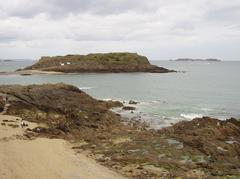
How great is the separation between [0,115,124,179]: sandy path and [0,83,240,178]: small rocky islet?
3.14 feet

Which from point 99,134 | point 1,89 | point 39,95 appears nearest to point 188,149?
point 99,134

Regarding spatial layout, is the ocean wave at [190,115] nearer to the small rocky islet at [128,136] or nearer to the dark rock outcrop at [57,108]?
the small rocky islet at [128,136]

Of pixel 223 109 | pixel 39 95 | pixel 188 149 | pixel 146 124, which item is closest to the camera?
pixel 188 149

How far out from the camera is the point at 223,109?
4431 centimetres

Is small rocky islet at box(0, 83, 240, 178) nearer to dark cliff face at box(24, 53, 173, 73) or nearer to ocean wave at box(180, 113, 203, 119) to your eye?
ocean wave at box(180, 113, 203, 119)

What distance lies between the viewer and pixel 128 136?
86.9 feet

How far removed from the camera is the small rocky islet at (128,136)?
63.9 feet

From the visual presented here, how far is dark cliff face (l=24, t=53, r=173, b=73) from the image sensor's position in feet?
383

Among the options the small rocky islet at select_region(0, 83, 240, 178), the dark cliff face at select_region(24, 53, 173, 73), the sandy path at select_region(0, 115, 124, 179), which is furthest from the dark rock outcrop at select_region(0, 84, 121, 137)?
the dark cliff face at select_region(24, 53, 173, 73)

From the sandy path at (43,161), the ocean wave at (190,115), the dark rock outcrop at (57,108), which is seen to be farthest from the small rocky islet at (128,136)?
the ocean wave at (190,115)

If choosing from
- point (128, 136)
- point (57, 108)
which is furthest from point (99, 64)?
point (128, 136)

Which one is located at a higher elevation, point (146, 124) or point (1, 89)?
point (1, 89)

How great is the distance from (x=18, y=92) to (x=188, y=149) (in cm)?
1976

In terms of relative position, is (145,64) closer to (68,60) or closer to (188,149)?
(68,60)
